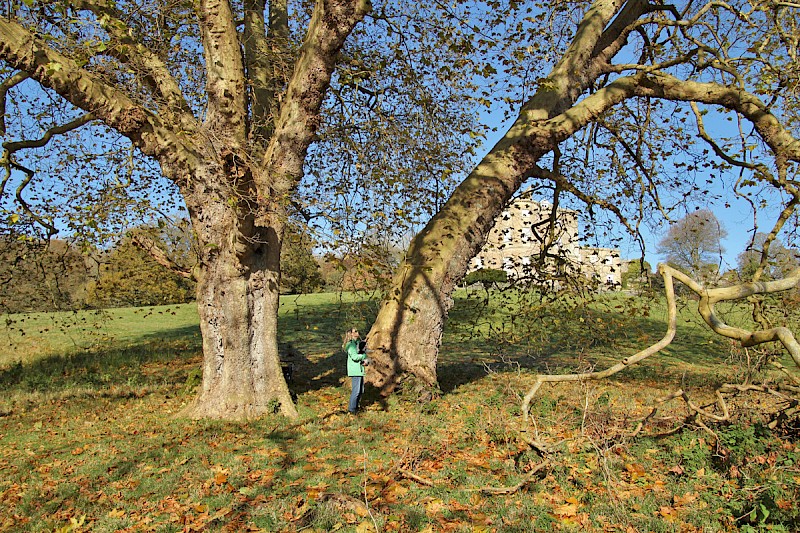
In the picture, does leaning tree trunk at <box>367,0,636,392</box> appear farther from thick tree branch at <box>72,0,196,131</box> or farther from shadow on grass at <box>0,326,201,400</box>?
shadow on grass at <box>0,326,201,400</box>

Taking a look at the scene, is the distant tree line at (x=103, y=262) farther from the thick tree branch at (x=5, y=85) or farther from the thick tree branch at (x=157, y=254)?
the thick tree branch at (x=5, y=85)

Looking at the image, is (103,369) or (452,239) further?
(103,369)

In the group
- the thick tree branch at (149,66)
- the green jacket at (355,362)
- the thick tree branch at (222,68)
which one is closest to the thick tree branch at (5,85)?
the thick tree branch at (149,66)

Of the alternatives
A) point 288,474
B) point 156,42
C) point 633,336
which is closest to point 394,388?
point 288,474

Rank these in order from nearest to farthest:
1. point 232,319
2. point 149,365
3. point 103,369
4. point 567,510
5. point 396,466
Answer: point 567,510, point 396,466, point 232,319, point 103,369, point 149,365

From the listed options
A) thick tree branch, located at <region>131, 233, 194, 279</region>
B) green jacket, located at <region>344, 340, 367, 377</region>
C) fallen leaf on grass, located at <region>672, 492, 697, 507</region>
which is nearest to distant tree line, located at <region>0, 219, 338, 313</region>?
thick tree branch, located at <region>131, 233, 194, 279</region>

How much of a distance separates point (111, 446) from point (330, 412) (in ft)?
10.3

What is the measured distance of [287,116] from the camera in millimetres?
8055

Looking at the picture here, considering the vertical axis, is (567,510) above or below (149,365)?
below

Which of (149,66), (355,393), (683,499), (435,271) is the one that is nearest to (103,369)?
(355,393)

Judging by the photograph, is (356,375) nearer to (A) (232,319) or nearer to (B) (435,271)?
(A) (232,319)

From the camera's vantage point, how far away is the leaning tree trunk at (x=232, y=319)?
8125mm

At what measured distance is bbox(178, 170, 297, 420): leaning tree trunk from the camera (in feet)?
26.7

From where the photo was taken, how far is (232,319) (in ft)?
26.9
